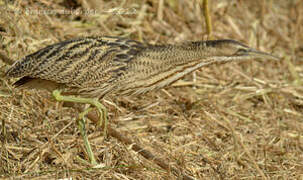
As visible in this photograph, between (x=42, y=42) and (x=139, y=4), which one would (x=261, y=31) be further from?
(x=42, y=42)

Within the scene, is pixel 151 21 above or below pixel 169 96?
above

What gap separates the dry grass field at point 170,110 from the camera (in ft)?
9.31

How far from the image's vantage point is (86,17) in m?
4.29

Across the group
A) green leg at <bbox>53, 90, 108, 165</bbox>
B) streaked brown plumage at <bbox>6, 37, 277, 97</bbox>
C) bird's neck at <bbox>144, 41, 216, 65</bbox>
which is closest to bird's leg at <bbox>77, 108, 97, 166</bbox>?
green leg at <bbox>53, 90, 108, 165</bbox>

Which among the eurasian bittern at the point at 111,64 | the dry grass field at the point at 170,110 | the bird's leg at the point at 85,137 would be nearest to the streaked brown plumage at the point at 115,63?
the eurasian bittern at the point at 111,64

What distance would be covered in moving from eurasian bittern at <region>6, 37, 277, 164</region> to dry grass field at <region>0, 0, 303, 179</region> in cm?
28

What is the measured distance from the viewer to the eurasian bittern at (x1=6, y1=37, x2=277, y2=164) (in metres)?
2.81

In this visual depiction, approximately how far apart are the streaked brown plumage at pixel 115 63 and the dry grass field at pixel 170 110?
0.35 meters

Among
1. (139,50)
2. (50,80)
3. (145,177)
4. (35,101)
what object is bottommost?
(145,177)

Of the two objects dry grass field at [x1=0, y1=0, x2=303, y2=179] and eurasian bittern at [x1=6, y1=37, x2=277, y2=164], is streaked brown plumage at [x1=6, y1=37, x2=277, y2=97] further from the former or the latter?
dry grass field at [x1=0, y1=0, x2=303, y2=179]

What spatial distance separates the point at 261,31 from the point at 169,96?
171 cm

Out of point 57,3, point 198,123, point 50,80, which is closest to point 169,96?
point 198,123

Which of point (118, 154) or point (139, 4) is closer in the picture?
point (118, 154)

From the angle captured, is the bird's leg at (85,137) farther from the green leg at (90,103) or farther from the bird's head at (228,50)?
the bird's head at (228,50)
